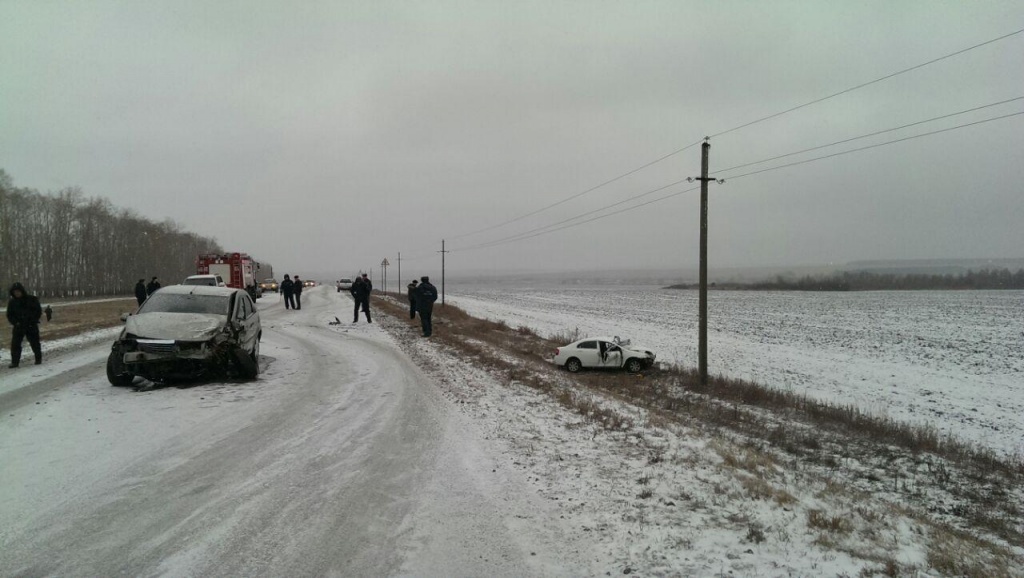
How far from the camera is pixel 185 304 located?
34.3 ft

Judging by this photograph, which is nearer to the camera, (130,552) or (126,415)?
(130,552)

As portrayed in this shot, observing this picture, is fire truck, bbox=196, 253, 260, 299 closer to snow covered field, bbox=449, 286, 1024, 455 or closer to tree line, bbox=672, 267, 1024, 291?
snow covered field, bbox=449, 286, 1024, 455

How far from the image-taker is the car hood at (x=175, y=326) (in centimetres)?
922

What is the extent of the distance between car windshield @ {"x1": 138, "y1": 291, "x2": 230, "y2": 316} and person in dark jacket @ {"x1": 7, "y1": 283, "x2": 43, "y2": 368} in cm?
316

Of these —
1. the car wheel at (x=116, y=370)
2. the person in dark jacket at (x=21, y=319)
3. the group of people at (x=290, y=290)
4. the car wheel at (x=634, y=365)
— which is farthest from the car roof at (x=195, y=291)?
the group of people at (x=290, y=290)

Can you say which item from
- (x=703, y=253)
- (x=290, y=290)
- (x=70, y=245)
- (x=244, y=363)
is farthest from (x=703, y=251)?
(x=70, y=245)

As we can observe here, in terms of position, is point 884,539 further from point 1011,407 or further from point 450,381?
point 1011,407

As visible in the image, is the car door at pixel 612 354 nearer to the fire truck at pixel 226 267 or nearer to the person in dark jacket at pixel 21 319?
the person in dark jacket at pixel 21 319

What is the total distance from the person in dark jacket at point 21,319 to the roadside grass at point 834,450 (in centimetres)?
979

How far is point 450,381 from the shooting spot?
11.2 metres

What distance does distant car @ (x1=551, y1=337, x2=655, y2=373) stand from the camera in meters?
16.8

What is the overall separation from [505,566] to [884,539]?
11.2ft

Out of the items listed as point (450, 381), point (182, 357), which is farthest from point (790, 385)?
point (182, 357)

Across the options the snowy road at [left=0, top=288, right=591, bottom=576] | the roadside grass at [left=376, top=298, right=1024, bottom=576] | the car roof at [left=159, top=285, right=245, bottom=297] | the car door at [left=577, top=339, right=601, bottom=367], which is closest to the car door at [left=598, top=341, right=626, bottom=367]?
the car door at [left=577, top=339, right=601, bottom=367]
